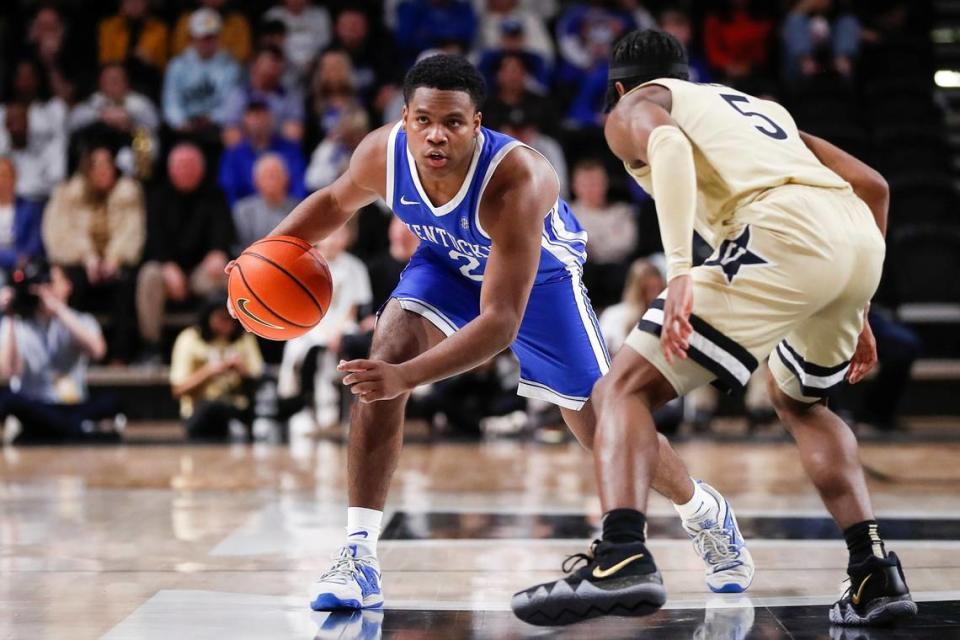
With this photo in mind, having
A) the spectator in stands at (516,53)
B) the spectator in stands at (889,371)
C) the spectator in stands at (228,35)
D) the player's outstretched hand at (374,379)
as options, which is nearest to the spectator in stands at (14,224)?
the spectator in stands at (228,35)

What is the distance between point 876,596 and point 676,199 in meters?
1.05

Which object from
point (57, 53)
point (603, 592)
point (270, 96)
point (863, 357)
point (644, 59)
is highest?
point (644, 59)

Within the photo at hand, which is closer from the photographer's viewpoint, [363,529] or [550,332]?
[363,529]

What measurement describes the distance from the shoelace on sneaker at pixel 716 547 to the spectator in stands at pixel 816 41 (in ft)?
24.2

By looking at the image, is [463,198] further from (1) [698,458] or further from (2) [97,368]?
(2) [97,368]

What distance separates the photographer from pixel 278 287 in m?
3.53

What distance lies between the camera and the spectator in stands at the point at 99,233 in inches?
356

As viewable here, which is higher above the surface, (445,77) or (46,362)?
(445,77)

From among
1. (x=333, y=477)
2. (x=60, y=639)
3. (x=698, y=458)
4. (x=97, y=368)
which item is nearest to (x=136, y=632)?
(x=60, y=639)

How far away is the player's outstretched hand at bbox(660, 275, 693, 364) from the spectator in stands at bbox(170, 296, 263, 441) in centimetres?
571

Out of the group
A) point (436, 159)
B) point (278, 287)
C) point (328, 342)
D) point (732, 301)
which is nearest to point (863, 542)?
point (732, 301)

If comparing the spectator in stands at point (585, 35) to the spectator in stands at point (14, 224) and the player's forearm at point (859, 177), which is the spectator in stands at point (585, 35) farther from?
the player's forearm at point (859, 177)

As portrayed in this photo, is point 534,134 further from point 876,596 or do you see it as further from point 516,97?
point 876,596

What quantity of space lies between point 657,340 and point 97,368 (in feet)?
22.6
